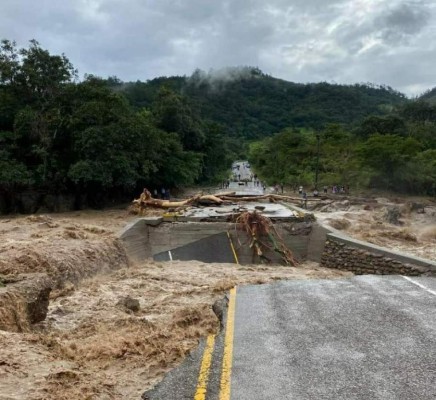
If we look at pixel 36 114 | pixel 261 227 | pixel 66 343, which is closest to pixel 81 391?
pixel 66 343

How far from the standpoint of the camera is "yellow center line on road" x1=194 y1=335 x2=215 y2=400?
4.70 meters

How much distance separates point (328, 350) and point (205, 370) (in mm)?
1556

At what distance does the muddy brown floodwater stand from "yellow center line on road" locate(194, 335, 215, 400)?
1.01 feet

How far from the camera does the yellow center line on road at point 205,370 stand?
470 cm

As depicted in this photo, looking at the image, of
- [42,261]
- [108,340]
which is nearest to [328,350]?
[108,340]

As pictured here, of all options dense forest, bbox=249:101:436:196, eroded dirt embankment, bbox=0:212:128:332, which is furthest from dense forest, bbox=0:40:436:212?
eroded dirt embankment, bbox=0:212:128:332

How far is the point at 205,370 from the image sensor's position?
524 cm

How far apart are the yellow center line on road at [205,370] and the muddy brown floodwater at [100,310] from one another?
1.01 ft

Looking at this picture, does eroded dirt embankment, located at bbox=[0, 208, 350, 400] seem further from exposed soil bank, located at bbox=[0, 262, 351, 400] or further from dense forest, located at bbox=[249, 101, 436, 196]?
dense forest, located at bbox=[249, 101, 436, 196]

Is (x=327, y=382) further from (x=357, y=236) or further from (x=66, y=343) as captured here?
(x=357, y=236)

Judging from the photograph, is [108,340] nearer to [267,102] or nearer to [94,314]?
[94,314]

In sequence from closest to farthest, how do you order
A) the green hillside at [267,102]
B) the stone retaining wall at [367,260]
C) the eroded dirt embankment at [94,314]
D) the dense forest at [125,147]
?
Answer: the eroded dirt embankment at [94,314]
the stone retaining wall at [367,260]
the dense forest at [125,147]
the green hillside at [267,102]

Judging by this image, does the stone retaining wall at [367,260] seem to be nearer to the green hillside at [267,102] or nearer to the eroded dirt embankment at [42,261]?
the eroded dirt embankment at [42,261]

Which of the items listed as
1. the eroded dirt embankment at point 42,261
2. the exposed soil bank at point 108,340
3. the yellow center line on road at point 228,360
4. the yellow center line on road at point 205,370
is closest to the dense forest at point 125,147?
the eroded dirt embankment at point 42,261
